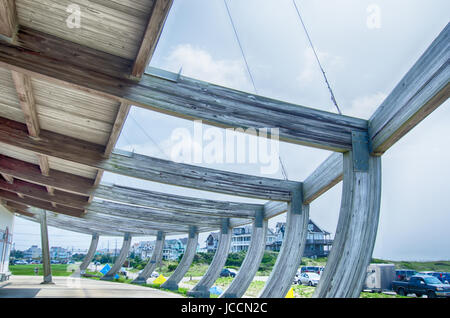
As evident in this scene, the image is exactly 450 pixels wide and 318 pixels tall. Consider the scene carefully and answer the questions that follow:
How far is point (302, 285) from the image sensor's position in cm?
659

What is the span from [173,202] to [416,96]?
5.93m

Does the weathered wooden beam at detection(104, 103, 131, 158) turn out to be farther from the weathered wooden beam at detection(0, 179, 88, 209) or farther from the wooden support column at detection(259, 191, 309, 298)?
the weathered wooden beam at detection(0, 179, 88, 209)

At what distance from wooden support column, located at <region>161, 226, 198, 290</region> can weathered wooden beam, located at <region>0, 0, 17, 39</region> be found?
405 inches

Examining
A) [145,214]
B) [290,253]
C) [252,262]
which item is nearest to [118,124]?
[290,253]

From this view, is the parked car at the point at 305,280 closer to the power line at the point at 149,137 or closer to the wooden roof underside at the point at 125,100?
the wooden roof underside at the point at 125,100

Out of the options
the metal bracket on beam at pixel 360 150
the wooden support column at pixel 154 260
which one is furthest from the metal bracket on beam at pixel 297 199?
the wooden support column at pixel 154 260

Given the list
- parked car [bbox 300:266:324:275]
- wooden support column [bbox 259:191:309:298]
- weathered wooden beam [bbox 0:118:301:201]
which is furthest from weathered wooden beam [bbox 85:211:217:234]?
wooden support column [bbox 259:191:309:298]

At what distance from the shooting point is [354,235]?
359 centimetres

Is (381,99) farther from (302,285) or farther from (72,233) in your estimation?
(72,233)

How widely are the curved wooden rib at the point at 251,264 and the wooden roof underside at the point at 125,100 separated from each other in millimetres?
2075

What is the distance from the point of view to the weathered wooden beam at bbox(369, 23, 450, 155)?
283cm

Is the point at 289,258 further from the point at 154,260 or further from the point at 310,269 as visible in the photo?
the point at 154,260

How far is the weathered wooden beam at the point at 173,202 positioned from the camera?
25.3 ft
